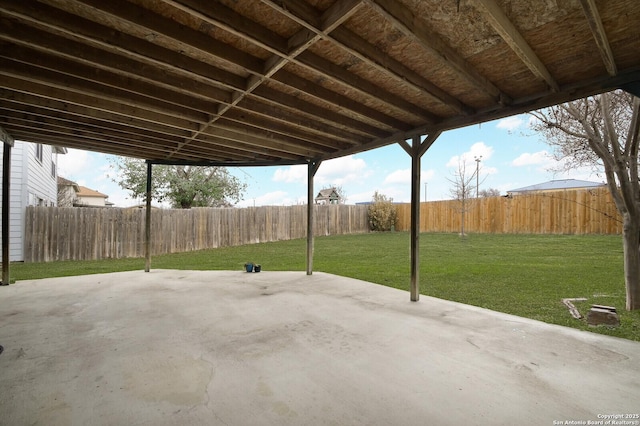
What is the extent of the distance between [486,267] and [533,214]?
771 cm

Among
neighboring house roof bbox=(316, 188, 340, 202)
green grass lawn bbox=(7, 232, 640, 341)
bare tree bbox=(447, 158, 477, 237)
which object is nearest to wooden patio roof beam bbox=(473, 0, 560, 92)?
green grass lawn bbox=(7, 232, 640, 341)

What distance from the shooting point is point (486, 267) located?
6949mm

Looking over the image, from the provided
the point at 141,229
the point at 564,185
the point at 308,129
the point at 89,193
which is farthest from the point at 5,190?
the point at 564,185

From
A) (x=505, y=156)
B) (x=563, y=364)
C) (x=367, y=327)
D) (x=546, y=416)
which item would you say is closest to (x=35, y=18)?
(x=367, y=327)

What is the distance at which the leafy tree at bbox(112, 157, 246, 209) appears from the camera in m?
15.4

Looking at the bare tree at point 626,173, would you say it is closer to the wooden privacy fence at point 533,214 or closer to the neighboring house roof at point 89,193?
the wooden privacy fence at point 533,214

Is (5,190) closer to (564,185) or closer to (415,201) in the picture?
(415,201)

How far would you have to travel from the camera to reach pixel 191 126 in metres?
4.21

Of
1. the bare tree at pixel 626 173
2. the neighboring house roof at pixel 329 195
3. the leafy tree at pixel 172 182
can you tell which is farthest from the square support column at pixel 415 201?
the neighboring house roof at pixel 329 195

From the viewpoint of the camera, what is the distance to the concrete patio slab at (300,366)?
179cm

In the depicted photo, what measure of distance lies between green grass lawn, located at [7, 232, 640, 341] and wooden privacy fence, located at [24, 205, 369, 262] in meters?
0.62

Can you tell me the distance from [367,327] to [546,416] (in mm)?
1664

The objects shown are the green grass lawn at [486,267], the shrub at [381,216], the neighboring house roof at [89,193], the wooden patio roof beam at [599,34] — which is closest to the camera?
the wooden patio roof beam at [599,34]

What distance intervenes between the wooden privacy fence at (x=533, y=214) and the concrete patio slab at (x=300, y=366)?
8.69 meters
